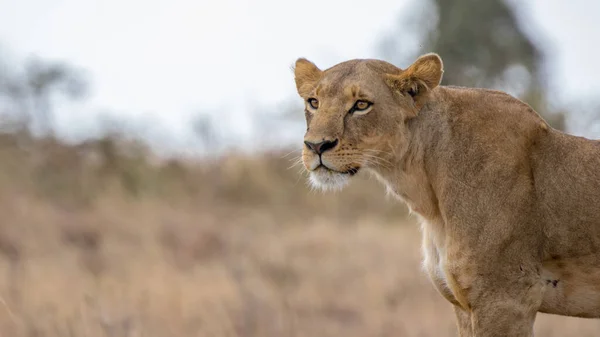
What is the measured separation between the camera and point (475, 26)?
20859mm

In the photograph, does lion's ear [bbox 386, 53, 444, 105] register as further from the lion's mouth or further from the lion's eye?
the lion's mouth

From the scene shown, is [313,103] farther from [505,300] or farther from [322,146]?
[505,300]

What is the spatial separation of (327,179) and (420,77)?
64cm

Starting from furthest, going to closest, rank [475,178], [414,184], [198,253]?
[198,253] < [414,184] < [475,178]

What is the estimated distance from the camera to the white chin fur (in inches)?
195

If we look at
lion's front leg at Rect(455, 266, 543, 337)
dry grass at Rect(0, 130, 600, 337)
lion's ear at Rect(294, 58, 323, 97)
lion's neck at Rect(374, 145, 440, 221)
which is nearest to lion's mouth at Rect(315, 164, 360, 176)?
lion's neck at Rect(374, 145, 440, 221)

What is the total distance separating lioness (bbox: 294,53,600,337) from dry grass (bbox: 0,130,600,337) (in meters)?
3.72

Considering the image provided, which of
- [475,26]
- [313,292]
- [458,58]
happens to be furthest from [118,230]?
[475,26]

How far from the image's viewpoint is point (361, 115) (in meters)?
4.95

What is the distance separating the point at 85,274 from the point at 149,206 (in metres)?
3.97

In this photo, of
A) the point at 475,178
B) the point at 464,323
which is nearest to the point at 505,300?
the point at 464,323

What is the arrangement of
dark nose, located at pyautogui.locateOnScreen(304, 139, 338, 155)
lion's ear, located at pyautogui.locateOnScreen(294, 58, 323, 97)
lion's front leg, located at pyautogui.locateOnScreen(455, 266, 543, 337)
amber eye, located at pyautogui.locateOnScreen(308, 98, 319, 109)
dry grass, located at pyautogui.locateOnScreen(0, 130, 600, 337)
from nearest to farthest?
lion's front leg, located at pyautogui.locateOnScreen(455, 266, 543, 337) < dark nose, located at pyautogui.locateOnScreen(304, 139, 338, 155) < amber eye, located at pyautogui.locateOnScreen(308, 98, 319, 109) < lion's ear, located at pyautogui.locateOnScreen(294, 58, 323, 97) < dry grass, located at pyautogui.locateOnScreen(0, 130, 600, 337)

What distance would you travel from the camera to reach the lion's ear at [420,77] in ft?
16.4

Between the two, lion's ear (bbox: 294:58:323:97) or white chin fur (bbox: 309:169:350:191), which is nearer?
white chin fur (bbox: 309:169:350:191)
